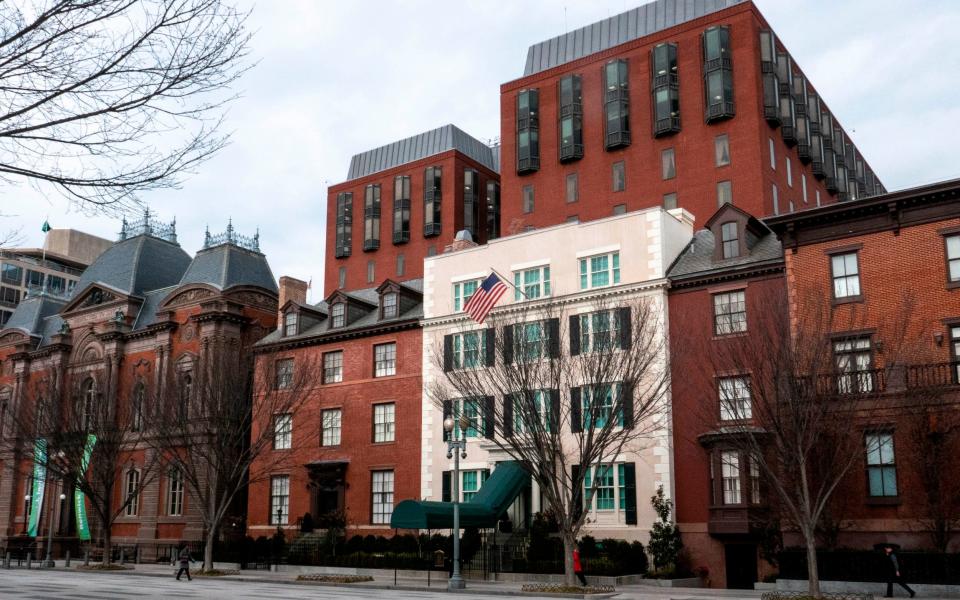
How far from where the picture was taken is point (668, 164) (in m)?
62.9

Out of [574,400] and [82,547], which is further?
[82,547]

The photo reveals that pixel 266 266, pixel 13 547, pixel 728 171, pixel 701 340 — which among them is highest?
pixel 728 171

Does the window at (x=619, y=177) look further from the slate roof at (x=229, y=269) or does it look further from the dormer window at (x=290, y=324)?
the dormer window at (x=290, y=324)

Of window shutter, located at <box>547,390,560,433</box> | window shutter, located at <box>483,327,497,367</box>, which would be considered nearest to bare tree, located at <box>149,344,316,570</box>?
window shutter, located at <box>483,327,497,367</box>

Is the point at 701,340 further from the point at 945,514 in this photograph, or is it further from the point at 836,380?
the point at 945,514

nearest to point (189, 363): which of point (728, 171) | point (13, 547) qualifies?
point (13, 547)

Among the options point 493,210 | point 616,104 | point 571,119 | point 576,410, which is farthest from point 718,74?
point 576,410

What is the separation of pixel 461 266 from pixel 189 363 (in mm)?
20244

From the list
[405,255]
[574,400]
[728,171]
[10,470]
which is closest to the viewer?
[574,400]

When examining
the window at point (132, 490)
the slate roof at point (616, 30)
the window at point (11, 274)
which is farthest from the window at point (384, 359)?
the window at point (11, 274)

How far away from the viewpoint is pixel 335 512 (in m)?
44.3

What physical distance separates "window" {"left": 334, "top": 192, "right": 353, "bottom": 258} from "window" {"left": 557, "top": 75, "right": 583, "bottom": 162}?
26.4 meters

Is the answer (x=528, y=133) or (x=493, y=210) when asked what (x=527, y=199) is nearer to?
(x=528, y=133)

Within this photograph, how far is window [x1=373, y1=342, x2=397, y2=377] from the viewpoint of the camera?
4559 cm
